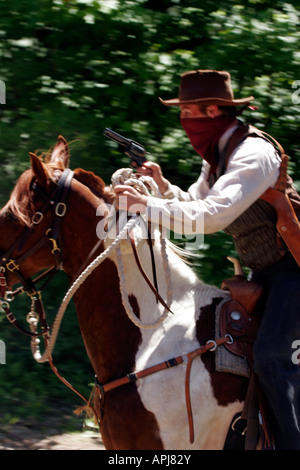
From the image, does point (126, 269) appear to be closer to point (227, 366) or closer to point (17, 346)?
point (227, 366)

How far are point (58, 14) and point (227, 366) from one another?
387 centimetres

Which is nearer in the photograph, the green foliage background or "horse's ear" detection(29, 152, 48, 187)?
"horse's ear" detection(29, 152, 48, 187)

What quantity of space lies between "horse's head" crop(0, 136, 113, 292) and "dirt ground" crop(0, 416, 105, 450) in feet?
7.46

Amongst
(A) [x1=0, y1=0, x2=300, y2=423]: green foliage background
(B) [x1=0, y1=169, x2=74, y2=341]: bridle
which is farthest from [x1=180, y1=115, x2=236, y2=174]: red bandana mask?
(A) [x1=0, y1=0, x2=300, y2=423]: green foliage background

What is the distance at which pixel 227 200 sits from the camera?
9.58ft

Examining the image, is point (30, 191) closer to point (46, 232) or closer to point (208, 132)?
point (46, 232)

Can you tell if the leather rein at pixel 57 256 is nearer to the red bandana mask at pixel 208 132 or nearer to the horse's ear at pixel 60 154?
the horse's ear at pixel 60 154

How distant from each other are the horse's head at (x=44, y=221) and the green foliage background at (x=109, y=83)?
2.26 metres

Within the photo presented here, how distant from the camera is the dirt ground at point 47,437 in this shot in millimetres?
5005

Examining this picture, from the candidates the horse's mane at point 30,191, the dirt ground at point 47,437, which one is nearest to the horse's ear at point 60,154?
the horse's mane at point 30,191

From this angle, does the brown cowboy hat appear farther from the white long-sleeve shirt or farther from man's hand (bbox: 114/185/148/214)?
man's hand (bbox: 114/185/148/214)

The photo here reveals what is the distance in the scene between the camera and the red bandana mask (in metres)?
3.26

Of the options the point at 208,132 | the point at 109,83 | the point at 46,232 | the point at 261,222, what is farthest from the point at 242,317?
the point at 109,83
